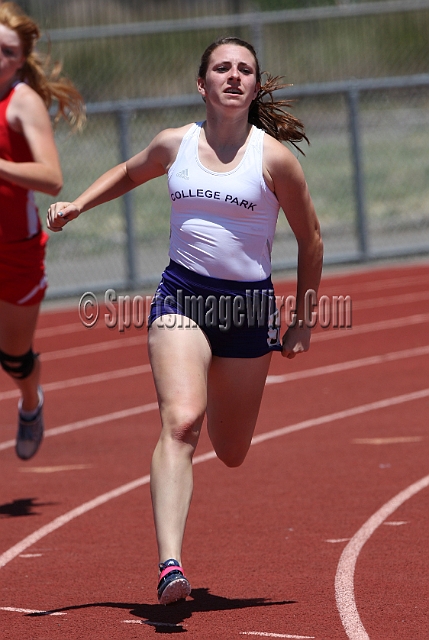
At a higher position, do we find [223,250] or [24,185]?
[24,185]

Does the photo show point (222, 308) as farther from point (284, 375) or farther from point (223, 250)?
point (284, 375)

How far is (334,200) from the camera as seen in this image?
17.7 meters

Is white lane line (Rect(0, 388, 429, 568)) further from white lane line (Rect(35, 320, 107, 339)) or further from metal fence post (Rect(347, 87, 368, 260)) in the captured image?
metal fence post (Rect(347, 87, 368, 260))

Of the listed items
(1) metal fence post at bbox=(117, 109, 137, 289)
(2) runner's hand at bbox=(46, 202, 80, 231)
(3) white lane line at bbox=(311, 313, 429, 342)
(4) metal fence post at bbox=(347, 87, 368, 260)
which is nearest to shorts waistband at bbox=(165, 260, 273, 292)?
(2) runner's hand at bbox=(46, 202, 80, 231)

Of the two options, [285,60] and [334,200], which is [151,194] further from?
[285,60]

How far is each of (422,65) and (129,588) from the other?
18045 mm

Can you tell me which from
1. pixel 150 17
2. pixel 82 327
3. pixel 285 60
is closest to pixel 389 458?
pixel 82 327

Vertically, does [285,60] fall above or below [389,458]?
above

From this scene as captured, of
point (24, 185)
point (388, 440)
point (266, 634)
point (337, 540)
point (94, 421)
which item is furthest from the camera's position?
point (94, 421)

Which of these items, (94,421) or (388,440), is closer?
(388,440)

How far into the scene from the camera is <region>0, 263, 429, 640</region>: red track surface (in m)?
4.14

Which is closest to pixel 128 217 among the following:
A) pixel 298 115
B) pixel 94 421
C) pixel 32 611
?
pixel 298 115

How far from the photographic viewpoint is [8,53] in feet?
18.6

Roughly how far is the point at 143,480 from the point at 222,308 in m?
2.51
